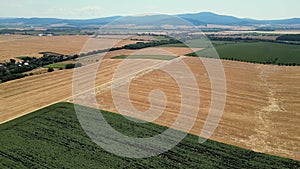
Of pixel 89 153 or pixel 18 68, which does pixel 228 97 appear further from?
pixel 18 68

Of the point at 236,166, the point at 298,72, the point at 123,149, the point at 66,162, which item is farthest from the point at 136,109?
the point at 298,72

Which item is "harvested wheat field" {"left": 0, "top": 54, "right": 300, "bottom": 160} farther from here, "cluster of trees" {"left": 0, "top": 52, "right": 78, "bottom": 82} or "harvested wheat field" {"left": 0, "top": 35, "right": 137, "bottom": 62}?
"harvested wheat field" {"left": 0, "top": 35, "right": 137, "bottom": 62}

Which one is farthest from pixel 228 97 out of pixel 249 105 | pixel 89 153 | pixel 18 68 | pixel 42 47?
pixel 42 47

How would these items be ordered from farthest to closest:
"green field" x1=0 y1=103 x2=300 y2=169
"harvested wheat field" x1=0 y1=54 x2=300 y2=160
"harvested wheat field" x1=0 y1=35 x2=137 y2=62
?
"harvested wheat field" x1=0 y1=35 x2=137 y2=62
"harvested wheat field" x1=0 y1=54 x2=300 y2=160
"green field" x1=0 y1=103 x2=300 y2=169

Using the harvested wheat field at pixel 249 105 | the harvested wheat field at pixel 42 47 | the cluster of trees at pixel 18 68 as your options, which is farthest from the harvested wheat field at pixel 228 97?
the harvested wheat field at pixel 42 47

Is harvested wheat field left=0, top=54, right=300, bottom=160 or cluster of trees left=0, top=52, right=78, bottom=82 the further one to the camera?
cluster of trees left=0, top=52, right=78, bottom=82

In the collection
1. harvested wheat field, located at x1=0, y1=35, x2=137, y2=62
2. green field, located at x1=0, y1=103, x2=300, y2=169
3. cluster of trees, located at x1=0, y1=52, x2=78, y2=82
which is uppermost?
harvested wheat field, located at x1=0, y1=35, x2=137, y2=62

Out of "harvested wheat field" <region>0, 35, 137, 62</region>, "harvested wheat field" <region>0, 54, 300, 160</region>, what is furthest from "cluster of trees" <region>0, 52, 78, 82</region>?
"harvested wheat field" <region>0, 35, 137, 62</region>
